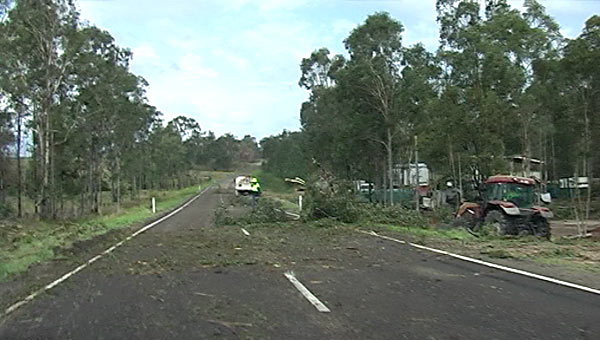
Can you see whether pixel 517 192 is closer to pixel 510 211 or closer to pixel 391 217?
pixel 510 211

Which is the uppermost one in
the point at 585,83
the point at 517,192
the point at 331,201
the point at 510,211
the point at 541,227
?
the point at 585,83

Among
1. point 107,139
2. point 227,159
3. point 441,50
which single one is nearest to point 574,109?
point 441,50

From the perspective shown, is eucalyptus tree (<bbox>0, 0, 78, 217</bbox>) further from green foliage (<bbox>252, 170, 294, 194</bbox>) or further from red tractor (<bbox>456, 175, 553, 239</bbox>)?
green foliage (<bbox>252, 170, 294, 194</bbox>)

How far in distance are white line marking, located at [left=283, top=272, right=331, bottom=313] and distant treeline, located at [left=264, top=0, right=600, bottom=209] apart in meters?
24.4

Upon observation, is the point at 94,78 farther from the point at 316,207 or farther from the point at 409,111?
the point at 316,207

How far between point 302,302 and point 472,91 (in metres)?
35.7

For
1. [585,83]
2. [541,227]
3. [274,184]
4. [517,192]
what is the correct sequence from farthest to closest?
[274,184], [585,83], [517,192], [541,227]

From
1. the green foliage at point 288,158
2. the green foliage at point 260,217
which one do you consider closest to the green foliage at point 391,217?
A: the green foliage at point 260,217

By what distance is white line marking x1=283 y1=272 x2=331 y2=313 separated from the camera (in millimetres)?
9359

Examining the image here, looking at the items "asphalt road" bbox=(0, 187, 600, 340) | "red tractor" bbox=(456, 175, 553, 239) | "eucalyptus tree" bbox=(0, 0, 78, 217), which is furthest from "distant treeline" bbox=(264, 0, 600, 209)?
"asphalt road" bbox=(0, 187, 600, 340)

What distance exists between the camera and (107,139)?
61000mm

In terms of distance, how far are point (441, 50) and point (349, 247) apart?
33.8 metres

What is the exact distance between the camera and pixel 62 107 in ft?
158

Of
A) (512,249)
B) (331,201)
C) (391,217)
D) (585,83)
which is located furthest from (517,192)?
(585,83)
